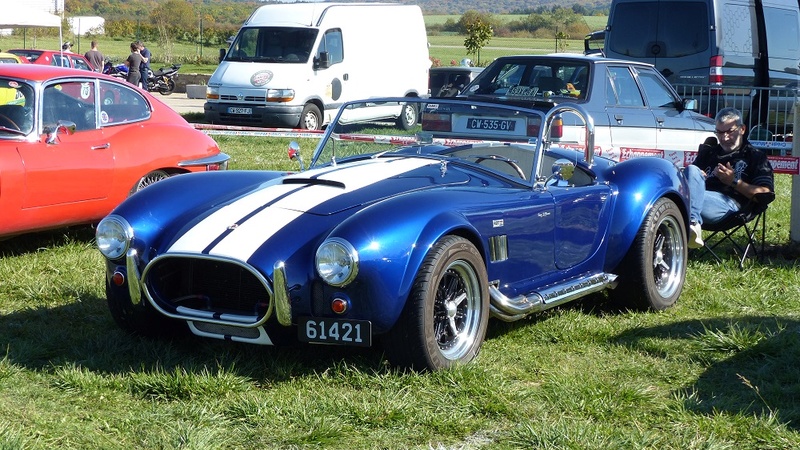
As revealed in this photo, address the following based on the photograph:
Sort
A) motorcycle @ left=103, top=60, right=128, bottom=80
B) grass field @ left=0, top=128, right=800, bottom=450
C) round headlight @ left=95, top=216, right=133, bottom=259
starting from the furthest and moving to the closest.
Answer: motorcycle @ left=103, top=60, right=128, bottom=80, round headlight @ left=95, top=216, right=133, bottom=259, grass field @ left=0, top=128, right=800, bottom=450

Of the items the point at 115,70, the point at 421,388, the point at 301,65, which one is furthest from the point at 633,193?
the point at 115,70

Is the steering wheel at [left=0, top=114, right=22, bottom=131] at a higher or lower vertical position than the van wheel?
higher

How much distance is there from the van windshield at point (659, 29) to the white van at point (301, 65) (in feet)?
19.4

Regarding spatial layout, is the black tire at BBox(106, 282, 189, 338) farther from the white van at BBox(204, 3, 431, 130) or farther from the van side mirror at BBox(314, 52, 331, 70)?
the van side mirror at BBox(314, 52, 331, 70)

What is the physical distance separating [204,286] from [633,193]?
2.71 metres

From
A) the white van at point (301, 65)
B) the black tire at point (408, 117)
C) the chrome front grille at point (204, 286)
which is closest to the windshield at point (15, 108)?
the black tire at point (408, 117)

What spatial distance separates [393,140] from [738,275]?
9.22 feet

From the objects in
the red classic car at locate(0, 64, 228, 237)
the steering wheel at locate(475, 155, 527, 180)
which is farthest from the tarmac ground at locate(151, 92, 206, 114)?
the steering wheel at locate(475, 155, 527, 180)

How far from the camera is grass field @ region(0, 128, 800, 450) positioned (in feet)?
13.6

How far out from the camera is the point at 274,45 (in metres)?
18.8

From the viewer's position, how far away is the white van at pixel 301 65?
18.2 metres

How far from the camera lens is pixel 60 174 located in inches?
295

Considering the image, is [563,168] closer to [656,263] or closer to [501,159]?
[501,159]

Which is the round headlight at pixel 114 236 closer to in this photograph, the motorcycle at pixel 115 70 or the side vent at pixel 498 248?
the side vent at pixel 498 248
